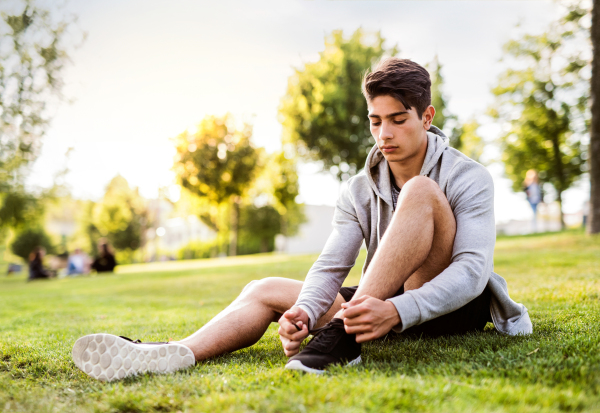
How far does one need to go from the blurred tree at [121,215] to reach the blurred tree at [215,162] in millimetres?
19182

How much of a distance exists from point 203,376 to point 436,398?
1201 mm

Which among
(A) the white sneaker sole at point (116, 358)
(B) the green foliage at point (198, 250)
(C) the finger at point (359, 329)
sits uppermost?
(C) the finger at point (359, 329)

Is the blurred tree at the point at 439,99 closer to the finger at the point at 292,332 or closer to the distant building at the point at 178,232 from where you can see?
the finger at the point at 292,332

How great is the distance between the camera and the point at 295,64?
79.0ft

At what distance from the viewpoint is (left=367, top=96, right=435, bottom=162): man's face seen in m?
2.70

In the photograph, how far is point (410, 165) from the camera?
2924 mm

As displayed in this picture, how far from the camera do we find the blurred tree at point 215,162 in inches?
1110

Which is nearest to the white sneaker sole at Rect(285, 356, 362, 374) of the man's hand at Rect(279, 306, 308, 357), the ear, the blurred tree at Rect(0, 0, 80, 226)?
the man's hand at Rect(279, 306, 308, 357)

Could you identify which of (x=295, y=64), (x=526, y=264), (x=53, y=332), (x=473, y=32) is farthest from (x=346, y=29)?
(x=53, y=332)

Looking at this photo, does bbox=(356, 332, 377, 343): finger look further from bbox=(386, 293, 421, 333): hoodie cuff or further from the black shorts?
the black shorts

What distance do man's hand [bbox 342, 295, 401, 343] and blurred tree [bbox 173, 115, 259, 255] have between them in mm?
26520

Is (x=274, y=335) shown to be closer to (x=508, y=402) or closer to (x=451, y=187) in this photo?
(x=451, y=187)

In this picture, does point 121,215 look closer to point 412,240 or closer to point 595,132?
point 595,132

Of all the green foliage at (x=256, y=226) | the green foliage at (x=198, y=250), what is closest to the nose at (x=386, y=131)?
the green foliage at (x=256, y=226)
